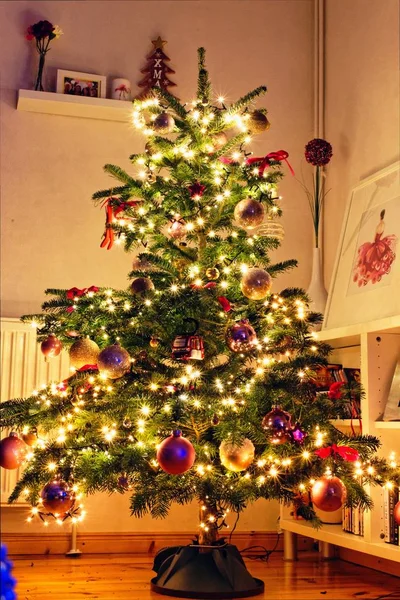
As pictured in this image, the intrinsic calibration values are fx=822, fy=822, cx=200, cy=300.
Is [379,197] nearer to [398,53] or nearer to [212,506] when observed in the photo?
[398,53]

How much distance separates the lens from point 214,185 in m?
2.49

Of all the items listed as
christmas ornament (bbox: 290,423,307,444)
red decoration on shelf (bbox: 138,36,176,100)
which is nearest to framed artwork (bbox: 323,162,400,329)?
christmas ornament (bbox: 290,423,307,444)

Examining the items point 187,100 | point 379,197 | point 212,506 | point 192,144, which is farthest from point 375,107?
point 212,506

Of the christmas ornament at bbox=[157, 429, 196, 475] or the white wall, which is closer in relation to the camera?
the christmas ornament at bbox=[157, 429, 196, 475]

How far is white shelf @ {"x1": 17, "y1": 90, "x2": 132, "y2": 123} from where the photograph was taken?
129 inches

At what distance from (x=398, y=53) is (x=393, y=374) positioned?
4.14 ft

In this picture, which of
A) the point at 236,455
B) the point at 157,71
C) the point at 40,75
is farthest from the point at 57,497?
the point at 157,71

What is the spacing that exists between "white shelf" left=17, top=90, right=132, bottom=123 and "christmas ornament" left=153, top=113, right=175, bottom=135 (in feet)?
2.79

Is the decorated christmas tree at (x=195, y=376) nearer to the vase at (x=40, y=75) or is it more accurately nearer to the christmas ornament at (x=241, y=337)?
the christmas ornament at (x=241, y=337)

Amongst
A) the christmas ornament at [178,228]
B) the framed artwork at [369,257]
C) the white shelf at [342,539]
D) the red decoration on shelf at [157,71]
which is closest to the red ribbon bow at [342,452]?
the white shelf at [342,539]

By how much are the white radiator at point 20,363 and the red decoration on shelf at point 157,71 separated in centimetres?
112

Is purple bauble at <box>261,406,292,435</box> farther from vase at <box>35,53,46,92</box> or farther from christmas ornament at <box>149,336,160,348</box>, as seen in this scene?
vase at <box>35,53,46,92</box>

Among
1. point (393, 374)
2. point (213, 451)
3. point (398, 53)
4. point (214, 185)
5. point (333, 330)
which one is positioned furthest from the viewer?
point (398, 53)

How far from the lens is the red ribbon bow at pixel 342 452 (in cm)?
223
